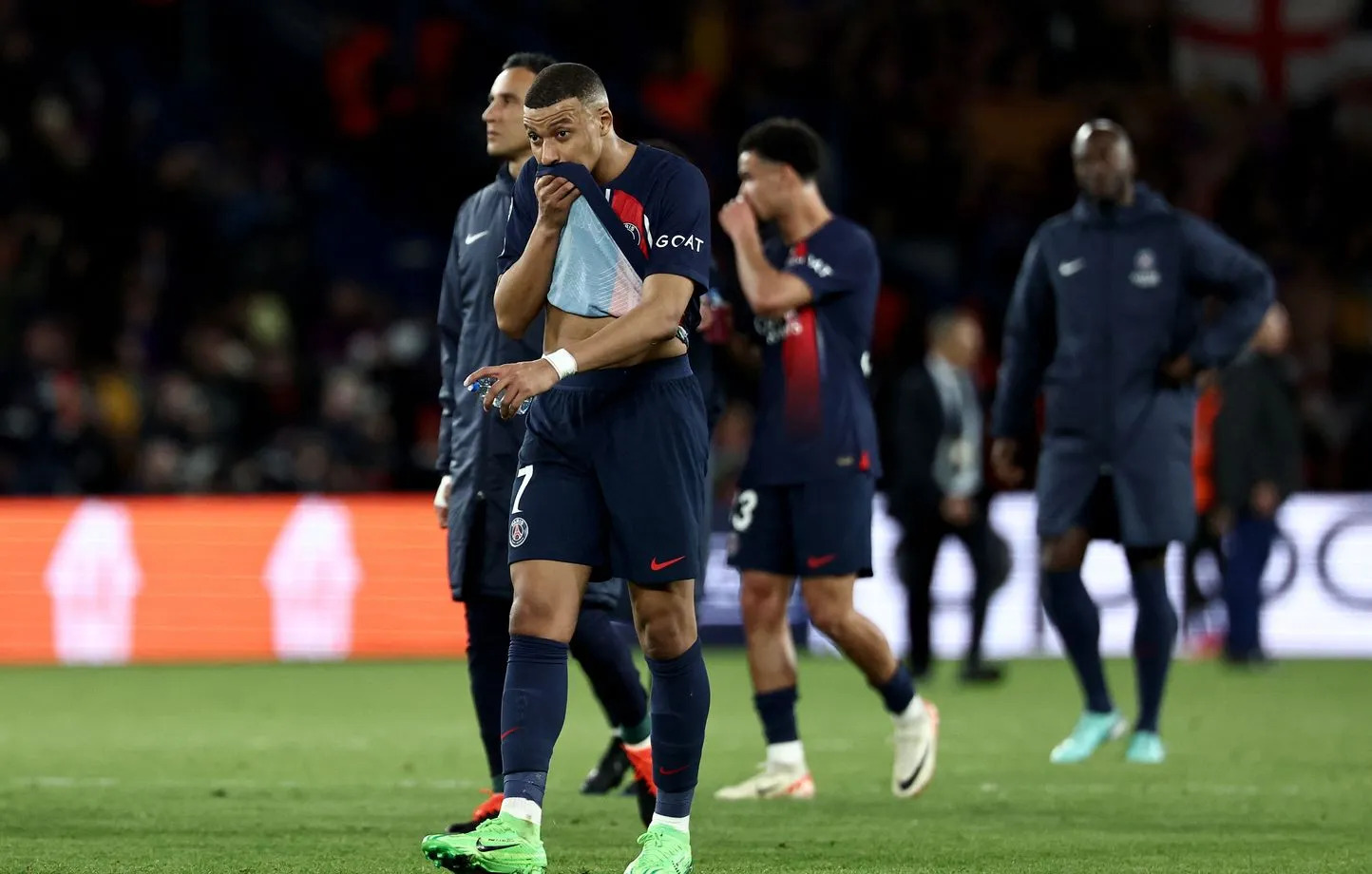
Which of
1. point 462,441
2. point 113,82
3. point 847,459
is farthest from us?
point 113,82

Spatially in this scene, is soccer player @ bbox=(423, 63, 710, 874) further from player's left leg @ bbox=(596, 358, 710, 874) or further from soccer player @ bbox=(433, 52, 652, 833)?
soccer player @ bbox=(433, 52, 652, 833)

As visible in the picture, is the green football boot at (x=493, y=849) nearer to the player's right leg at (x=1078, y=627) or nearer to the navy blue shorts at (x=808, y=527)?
the navy blue shorts at (x=808, y=527)

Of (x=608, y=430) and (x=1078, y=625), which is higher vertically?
(x=608, y=430)

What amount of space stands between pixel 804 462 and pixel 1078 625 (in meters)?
1.86

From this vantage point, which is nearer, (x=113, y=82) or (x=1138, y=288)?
(x=1138, y=288)

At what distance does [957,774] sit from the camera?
28.6 ft

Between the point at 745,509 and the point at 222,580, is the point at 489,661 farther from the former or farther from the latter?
the point at 222,580

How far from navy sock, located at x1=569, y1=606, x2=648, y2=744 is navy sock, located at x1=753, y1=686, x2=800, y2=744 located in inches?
32.8

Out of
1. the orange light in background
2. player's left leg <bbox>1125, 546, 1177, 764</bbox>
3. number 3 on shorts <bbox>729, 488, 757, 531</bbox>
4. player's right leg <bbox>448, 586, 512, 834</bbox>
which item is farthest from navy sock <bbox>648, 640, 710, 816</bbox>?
the orange light in background

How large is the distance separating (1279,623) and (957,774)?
7.55m

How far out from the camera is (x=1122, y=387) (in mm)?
9188

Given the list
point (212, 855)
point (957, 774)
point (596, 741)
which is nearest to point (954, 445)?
point (596, 741)

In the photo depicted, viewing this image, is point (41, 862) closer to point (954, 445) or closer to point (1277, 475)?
point (954, 445)

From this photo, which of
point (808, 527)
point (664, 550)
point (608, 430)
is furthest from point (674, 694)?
point (808, 527)
